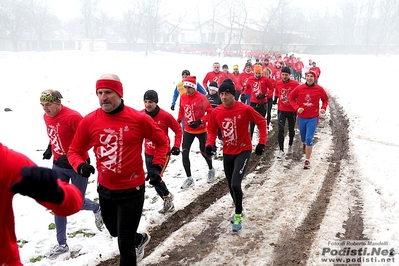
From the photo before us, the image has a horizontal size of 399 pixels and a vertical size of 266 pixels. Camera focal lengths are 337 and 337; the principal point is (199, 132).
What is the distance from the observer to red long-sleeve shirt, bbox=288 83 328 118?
8.29 meters

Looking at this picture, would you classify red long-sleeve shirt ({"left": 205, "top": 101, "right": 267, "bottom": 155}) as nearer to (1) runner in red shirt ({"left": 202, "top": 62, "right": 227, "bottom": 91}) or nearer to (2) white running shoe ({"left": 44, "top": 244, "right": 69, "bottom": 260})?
(2) white running shoe ({"left": 44, "top": 244, "right": 69, "bottom": 260})

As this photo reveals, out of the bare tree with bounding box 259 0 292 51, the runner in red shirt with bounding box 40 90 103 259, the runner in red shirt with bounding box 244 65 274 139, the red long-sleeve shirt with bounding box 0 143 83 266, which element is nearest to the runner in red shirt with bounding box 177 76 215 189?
the runner in red shirt with bounding box 40 90 103 259

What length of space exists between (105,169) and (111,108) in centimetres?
71

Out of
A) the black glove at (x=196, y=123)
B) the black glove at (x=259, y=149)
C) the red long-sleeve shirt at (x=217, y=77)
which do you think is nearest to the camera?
the black glove at (x=259, y=149)

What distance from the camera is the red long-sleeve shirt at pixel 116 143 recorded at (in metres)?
3.68

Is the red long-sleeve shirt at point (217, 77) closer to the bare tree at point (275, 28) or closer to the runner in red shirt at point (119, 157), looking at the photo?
the runner in red shirt at point (119, 157)

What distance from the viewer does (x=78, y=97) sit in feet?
58.2

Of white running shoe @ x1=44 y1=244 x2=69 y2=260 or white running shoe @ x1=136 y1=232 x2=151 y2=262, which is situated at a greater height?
white running shoe @ x1=136 y1=232 x2=151 y2=262

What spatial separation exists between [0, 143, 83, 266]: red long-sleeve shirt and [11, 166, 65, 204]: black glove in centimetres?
15

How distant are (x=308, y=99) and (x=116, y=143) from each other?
19.5 feet

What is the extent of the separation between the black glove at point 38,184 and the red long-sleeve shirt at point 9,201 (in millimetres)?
149

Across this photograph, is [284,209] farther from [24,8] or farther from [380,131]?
[24,8]

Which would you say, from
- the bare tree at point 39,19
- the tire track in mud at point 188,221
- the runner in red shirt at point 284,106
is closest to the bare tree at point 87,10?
the bare tree at point 39,19

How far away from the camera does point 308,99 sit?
8.32 m
